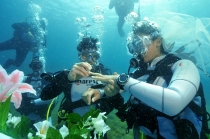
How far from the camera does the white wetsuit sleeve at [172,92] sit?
6.09 ft

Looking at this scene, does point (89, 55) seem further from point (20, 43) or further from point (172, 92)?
point (20, 43)

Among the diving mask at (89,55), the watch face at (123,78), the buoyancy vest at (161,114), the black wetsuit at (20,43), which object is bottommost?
the buoyancy vest at (161,114)

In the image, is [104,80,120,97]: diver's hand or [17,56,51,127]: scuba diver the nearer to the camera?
[104,80,120,97]: diver's hand

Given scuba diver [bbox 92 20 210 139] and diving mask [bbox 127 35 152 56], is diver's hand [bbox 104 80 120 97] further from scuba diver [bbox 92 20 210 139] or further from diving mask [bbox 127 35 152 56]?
diving mask [bbox 127 35 152 56]

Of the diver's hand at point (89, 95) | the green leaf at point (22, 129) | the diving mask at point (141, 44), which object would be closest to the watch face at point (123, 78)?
the diver's hand at point (89, 95)

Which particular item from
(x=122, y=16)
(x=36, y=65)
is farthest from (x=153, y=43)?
(x=122, y=16)

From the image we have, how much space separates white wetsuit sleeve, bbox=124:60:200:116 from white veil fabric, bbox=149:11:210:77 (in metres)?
0.96

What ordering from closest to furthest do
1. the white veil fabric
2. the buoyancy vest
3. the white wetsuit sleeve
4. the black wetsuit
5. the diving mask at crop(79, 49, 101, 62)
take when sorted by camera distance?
the white wetsuit sleeve, the buoyancy vest, the white veil fabric, the diving mask at crop(79, 49, 101, 62), the black wetsuit

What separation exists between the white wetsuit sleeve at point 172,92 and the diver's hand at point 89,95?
1.94 feet

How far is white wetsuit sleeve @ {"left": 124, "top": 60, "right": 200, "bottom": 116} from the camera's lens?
1.86m

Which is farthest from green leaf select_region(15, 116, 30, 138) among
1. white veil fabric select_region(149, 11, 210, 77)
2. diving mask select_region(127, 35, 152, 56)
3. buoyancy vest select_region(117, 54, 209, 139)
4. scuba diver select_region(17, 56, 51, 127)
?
scuba diver select_region(17, 56, 51, 127)

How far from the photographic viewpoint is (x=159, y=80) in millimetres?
2580

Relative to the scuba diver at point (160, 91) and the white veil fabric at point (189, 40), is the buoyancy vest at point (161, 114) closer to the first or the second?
the scuba diver at point (160, 91)

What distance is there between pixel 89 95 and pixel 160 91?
1013 mm
